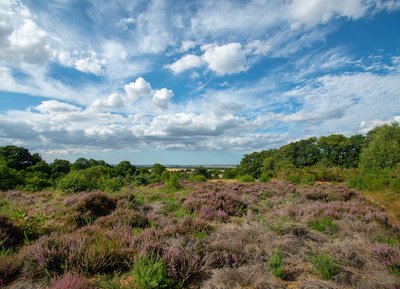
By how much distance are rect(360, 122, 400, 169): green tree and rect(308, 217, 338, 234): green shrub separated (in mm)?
24762

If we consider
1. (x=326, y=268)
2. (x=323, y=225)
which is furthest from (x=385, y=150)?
(x=326, y=268)

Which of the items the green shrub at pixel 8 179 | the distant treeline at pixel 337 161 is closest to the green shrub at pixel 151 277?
the distant treeline at pixel 337 161

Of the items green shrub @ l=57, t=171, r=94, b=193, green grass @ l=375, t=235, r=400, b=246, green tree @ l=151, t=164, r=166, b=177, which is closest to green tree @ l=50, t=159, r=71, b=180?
green tree @ l=151, t=164, r=166, b=177

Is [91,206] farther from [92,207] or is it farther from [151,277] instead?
[151,277]

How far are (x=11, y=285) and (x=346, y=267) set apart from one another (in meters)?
5.47

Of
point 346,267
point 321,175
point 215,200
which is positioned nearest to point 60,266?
point 346,267

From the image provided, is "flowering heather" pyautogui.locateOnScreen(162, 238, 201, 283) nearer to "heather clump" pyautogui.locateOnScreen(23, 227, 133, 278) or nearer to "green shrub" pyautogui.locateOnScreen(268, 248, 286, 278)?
"heather clump" pyautogui.locateOnScreen(23, 227, 133, 278)

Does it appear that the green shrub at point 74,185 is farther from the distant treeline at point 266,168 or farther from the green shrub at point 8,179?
the green shrub at point 8,179

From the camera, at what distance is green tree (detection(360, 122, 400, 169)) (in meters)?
27.8

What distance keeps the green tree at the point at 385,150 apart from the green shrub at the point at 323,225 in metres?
24.8

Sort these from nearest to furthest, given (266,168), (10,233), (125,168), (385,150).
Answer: (10,233) < (385,150) < (125,168) < (266,168)

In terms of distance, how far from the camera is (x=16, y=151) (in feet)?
122

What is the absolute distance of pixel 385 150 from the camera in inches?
1136

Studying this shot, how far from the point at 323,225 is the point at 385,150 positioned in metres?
29.1
